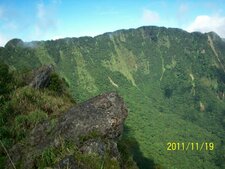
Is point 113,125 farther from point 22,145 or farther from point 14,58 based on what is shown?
point 14,58

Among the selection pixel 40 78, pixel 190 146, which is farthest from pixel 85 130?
pixel 190 146

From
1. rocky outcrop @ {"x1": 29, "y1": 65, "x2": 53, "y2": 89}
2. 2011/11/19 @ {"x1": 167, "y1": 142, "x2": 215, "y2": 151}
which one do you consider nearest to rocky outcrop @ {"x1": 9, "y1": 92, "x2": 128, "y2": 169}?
rocky outcrop @ {"x1": 29, "y1": 65, "x2": 53, "y2": 89}

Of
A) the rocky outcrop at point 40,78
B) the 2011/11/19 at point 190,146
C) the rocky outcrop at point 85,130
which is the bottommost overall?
the 2011/11/19 at point 190,146

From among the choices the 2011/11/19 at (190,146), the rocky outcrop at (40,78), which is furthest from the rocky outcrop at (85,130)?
the 2011/11/19 at (190,146)

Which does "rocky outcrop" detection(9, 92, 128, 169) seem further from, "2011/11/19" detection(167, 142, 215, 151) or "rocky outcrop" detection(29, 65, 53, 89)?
"2011/11/19" detection(167, 142, 215, 151)

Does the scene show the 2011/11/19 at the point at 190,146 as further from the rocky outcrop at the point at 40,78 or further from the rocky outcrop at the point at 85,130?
the rocky outcrop at the point at 85,130

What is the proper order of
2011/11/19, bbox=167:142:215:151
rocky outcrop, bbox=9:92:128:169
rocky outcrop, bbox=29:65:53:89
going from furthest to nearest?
→ 1. 2011/11/19, bbox=167:142:215:151
2. rocky outcrop, bbox=29:65:53:89
3. rocky outcrop, bbox=9:92:128:169
